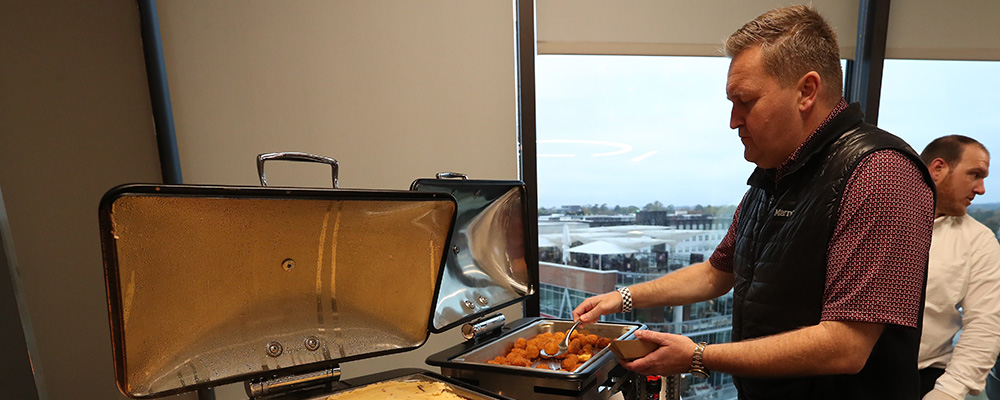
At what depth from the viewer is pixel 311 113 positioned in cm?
216

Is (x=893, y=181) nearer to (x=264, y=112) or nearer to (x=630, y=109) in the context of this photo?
(x=630, y=109)

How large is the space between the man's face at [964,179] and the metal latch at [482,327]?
75.5 inches

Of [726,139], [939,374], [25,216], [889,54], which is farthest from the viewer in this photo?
[726,139]

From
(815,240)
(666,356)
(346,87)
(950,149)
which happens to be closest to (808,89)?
(815,240)

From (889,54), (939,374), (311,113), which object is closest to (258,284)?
(311,113)

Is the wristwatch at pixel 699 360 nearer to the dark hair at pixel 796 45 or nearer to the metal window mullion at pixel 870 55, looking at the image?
the dark hair at pixel 796 45

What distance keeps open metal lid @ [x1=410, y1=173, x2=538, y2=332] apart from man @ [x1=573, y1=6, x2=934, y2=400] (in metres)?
0.51

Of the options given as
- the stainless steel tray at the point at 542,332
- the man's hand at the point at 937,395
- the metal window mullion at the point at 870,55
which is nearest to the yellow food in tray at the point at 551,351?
the stainless steel tray at the point at 542,332

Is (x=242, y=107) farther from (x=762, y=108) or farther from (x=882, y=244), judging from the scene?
(x=882, y=244)

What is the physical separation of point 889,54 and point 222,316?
328 centimetres

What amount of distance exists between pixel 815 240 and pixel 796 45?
47 cm

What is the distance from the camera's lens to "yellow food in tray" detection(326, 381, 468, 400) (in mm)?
1089

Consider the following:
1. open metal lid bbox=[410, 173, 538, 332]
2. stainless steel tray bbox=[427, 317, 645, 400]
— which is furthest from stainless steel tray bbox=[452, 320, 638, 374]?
open metal lid bbox=[410, 173, 538, 332]

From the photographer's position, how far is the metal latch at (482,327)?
1.49 meters
